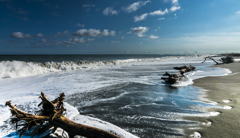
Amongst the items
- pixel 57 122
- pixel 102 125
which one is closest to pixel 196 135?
pixel 102 125

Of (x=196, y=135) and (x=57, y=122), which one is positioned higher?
(x=57, y=122)

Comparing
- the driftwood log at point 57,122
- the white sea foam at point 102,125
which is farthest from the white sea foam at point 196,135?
the driftwood log at point 57,122

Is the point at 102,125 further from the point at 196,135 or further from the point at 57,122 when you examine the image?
the point at 196,135

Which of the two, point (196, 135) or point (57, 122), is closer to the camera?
point (57, 122)

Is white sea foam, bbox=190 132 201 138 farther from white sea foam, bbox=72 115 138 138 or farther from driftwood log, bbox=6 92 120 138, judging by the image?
driftwood log, bbox=6 92 120 138

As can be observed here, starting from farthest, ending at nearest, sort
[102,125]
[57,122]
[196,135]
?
[102,125], [196,135], [57,122]

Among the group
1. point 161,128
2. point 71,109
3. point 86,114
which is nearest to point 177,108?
point 161,128

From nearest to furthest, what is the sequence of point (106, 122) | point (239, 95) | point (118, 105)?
point (106, 122) → point (118, 105) → point (239, 95)

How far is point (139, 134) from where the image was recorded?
2.25 meters

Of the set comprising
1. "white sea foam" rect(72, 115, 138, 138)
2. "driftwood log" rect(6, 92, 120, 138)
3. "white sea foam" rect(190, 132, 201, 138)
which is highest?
"driftwood log" rect(6, 92, 120, 138)

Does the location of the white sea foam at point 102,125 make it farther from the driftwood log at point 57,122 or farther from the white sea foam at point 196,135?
the white sea foam at point 196,135

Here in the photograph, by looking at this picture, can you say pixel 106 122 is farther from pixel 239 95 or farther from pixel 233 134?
pixel 239 95

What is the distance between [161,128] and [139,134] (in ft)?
1.59

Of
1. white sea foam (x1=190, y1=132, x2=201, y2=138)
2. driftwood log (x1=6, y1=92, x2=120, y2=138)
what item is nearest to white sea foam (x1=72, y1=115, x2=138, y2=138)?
driftwood log (x1=6, y1=92, x2=120, y2=138)
